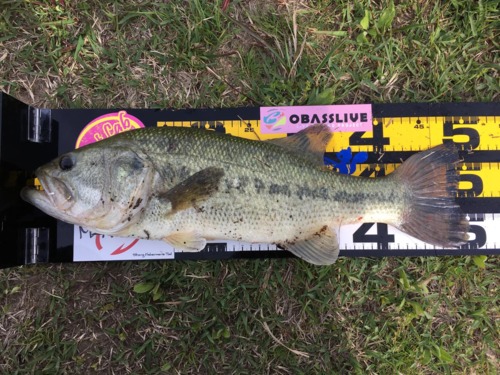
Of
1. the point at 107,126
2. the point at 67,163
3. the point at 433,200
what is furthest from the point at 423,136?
the point at 67,163

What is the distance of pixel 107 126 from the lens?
3686mm

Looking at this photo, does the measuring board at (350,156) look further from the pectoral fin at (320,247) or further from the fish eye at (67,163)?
the fish eye at (67,163)

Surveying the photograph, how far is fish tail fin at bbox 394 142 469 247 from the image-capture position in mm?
3312

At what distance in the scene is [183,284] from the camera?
3598 millimetres

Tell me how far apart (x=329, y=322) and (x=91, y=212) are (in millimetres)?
2250

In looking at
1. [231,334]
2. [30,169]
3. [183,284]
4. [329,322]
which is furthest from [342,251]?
[30,169]

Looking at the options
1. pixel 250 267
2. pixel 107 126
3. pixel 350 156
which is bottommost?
pixel 250 267

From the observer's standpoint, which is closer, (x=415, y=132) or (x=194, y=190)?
(x=194, y=190)

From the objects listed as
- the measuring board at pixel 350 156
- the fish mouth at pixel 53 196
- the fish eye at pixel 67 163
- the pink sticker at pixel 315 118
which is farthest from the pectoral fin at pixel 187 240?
the pink sticker at pixel 315 118

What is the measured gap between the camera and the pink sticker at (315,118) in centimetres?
369

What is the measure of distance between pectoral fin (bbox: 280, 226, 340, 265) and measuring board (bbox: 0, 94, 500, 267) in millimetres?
378

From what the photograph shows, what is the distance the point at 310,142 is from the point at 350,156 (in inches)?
21.9

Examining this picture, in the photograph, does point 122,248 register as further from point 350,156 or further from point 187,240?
point 350,156

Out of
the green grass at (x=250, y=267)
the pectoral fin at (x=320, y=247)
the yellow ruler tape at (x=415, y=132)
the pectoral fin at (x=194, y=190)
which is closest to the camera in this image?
the pectoral fin at (x=194, y=190)
